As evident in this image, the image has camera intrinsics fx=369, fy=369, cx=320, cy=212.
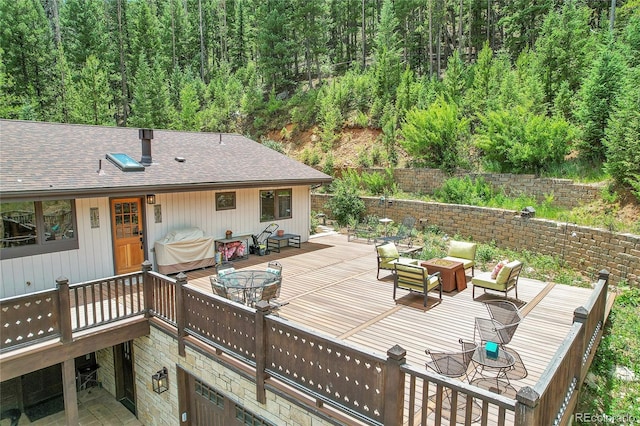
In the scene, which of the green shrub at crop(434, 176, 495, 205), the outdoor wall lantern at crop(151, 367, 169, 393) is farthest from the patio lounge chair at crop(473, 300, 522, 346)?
the green shrub at crop(434, 176, 495, 205)

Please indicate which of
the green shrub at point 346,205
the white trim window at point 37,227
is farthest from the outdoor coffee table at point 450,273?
the green shrub at point 346,205

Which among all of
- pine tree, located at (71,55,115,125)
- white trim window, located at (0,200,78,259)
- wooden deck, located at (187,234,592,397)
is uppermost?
pine tree, located at (71,55,115,125)

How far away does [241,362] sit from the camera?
195 inches

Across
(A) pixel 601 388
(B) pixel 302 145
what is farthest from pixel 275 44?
(A) pixel 601 388

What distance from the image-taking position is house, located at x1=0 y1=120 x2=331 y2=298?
6762mm

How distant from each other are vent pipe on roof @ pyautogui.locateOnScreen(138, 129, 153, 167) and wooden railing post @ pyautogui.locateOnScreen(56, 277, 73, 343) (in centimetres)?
443

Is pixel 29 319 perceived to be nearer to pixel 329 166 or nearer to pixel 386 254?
pixel 386 254

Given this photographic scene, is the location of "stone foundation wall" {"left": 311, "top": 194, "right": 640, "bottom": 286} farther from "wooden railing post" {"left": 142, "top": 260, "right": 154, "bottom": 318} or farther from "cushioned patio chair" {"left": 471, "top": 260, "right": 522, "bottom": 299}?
"wooden railing post" {"left": 142, "top": 260, "right": 154, "bottom": 318}

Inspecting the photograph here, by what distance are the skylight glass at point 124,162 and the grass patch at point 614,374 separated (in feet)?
30.4

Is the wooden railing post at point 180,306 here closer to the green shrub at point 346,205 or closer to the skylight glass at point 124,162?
the skylight glass at point 124,162

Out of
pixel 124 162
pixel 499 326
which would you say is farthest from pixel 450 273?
pixel 124 162

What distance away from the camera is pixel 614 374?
19.2ft

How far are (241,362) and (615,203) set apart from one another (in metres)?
10.9

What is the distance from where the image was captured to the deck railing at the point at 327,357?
3.09 meters
